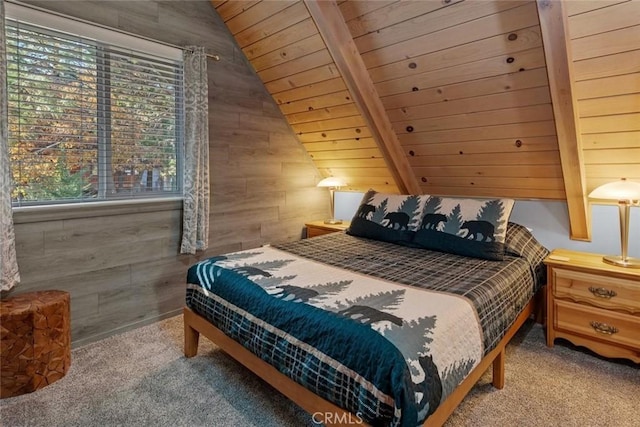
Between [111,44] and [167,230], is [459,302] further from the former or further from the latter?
[111,44]

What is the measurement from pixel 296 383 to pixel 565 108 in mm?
2030

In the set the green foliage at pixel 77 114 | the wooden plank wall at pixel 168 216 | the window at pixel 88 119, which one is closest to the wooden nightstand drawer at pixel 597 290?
the wooden plank wall at pixel 168 216

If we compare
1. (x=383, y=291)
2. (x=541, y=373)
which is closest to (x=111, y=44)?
(x=383, y=291)

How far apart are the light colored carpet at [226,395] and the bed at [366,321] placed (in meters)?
0.18

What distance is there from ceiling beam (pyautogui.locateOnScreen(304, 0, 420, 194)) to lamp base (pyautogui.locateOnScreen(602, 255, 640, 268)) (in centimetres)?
156

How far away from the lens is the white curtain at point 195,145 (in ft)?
8.94

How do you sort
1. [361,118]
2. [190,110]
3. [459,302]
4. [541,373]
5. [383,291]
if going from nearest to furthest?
[459,302] → [383,291] → [541,373] → [190,110] → [361,118]

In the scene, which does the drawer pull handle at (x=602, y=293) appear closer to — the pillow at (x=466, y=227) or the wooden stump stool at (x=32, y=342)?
the pillow at (x=466, y=227)

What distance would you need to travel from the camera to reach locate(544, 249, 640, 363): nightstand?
2.09 m

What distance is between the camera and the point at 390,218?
2.88m

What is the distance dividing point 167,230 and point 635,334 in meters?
3.19

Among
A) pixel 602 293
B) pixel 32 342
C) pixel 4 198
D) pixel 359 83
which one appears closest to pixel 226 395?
pixel 32 342

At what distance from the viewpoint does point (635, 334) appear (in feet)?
6.81

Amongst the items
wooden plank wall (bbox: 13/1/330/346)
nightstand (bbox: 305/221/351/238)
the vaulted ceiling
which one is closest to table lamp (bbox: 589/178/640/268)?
the vaulted ceiling
